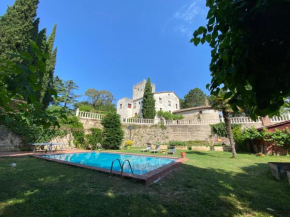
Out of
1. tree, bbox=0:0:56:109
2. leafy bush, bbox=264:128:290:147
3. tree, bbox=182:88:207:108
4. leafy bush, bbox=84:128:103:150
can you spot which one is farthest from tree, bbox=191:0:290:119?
tree, bbox=182:88:207:108

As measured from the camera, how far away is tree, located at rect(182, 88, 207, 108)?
50.8 metres

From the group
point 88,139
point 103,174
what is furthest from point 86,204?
point 88,139

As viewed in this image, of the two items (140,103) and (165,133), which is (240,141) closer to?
(165,133)

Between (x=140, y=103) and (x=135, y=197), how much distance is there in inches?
1434

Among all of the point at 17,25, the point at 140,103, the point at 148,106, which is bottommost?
the point at 148,106

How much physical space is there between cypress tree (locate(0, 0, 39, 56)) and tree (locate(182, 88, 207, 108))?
47.5 metres

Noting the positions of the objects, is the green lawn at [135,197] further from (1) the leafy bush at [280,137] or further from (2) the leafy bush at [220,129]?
(2) the leafy bush at [220,129]

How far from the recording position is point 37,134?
13180 mm

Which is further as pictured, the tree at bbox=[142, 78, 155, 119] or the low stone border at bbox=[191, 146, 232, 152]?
the tree at bbox=[142, 78, 155, 119]

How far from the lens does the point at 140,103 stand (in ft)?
130

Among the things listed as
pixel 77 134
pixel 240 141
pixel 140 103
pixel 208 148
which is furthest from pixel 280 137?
pixel 140 103

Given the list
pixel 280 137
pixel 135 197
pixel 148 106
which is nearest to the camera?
pixel 135 197

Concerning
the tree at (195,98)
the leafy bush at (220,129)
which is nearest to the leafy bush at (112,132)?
the leafy bush at (220,129)

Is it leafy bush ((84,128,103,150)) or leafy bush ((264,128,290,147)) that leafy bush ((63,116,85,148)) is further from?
leafy bush ((264,128,290,147))
